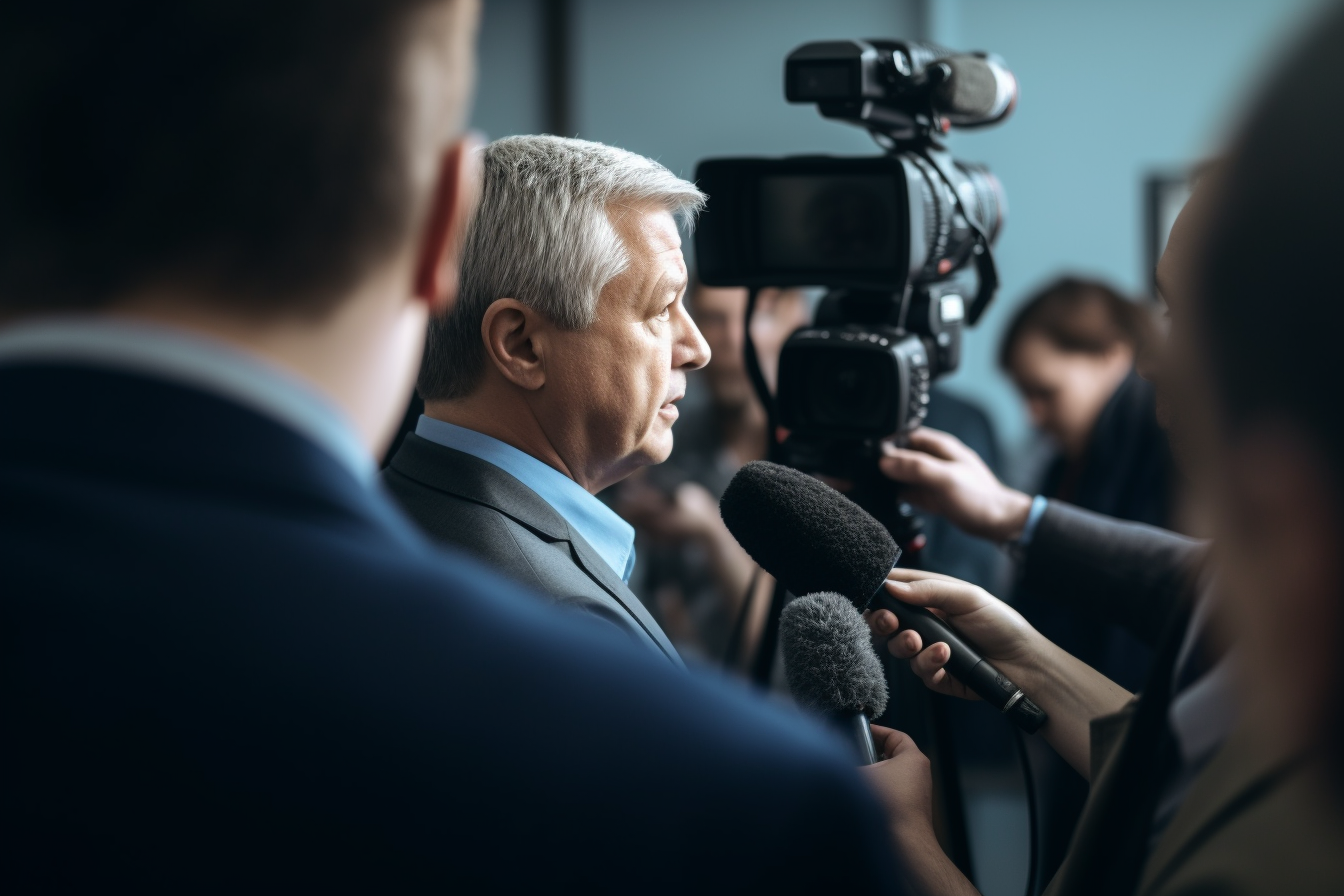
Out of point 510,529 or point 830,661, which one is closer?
point 830,661

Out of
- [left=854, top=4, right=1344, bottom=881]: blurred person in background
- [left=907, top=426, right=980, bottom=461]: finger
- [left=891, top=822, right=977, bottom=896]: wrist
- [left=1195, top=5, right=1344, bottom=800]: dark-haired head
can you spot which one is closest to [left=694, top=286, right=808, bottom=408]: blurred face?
[left=907, top=426, right=980, bottom=461]: finger

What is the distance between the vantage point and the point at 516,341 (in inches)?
43.3

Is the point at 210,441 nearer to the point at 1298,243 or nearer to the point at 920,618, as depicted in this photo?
the point at 1298,243

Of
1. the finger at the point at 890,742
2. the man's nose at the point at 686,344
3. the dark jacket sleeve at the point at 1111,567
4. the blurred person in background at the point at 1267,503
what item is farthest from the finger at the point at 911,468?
the blurred person in background at the point at 1267,503

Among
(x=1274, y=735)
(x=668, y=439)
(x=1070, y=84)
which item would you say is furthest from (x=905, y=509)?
(x=1070, y=84)

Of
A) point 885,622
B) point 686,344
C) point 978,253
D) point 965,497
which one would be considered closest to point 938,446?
point 965,497

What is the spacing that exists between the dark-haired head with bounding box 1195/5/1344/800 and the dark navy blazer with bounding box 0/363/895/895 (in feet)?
0.53

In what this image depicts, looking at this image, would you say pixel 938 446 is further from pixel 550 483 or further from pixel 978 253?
pixel 550 483

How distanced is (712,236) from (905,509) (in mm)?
404

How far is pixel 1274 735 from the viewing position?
0.45 metres

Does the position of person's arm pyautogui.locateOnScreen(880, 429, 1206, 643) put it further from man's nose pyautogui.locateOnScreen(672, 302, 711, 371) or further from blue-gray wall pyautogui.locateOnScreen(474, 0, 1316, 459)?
blue-gray wall pyautogui.locateOnScreen(474, 0, 1316, 459)

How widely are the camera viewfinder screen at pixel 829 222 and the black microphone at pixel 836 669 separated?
60cm

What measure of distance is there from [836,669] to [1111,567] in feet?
2.00

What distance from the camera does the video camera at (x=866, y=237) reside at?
4.30 feet
